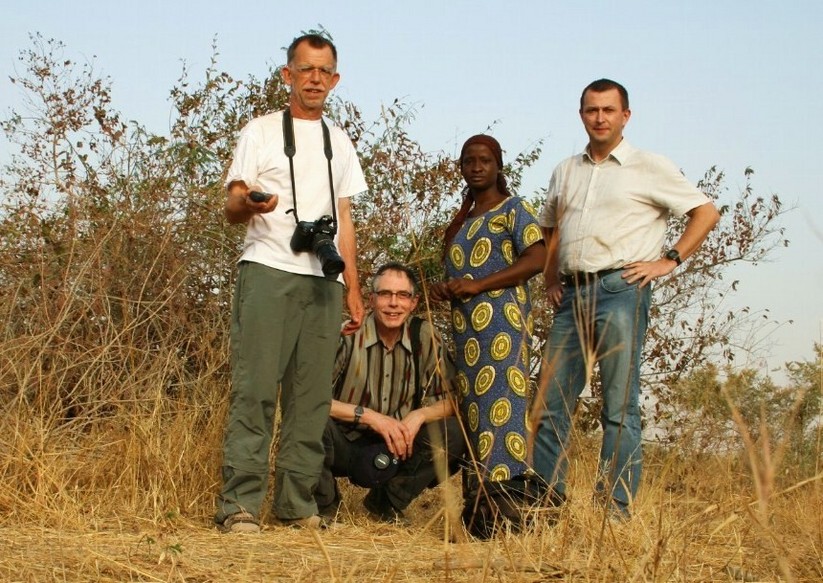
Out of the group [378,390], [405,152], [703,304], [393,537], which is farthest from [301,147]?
[703,304]

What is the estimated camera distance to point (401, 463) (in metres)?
4.95

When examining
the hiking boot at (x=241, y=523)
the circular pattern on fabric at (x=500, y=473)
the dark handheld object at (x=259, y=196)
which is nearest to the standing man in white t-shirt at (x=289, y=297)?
the hiking boot at (x=241, y=523)

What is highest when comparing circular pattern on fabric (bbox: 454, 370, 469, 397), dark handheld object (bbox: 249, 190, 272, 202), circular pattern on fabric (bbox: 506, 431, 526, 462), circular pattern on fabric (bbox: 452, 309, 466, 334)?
dark handheld object (bbox: 249, 190, 272, 202)

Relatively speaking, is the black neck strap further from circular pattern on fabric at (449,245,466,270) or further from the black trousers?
the black trousers

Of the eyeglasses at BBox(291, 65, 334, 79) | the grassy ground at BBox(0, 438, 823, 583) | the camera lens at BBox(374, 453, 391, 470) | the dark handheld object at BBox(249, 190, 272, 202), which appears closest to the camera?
→ the grassy ground at BBox(0, 438, 823, 583)

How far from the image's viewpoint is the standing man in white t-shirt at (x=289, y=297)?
14.3 ft

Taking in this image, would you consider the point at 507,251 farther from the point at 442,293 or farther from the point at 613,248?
the point at 613,248

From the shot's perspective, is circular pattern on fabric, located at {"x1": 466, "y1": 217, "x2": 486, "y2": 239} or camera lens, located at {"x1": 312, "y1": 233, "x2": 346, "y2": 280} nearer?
camera lens, located at {"x1": 312, "y1": 233, "x2": 346, "y2": 280}

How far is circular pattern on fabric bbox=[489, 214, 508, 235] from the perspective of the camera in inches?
185

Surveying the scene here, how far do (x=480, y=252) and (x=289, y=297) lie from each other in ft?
2.76

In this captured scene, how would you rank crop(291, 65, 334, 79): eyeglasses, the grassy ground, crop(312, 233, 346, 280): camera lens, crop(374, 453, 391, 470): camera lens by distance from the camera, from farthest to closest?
crop(374, 453, 391, 470): camera lens, crop(291, 65, 334, 79): eyeglasses, crop(312, 233, 346, 280): camera lens, the grassy ground

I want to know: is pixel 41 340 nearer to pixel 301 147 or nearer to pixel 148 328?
pixel 148 328

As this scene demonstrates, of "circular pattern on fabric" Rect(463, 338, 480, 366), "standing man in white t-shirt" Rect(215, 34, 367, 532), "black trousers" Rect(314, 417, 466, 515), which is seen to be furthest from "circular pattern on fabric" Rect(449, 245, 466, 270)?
"black trousers" Rect(314, 417, 466, 515)

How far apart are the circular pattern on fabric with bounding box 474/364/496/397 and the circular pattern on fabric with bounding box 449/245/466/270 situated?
0.45 m
